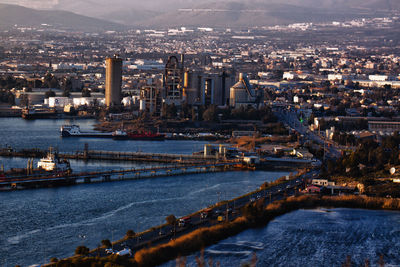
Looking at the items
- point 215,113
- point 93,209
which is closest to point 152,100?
point 215,113

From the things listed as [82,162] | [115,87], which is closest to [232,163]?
[82,162]

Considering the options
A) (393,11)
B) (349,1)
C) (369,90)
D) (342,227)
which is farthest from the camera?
(349,1)

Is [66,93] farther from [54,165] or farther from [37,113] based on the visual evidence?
[54,165]

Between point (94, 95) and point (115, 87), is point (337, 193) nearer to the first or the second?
point (115, 87)

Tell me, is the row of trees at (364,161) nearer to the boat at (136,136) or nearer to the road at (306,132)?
the road at (306,132)

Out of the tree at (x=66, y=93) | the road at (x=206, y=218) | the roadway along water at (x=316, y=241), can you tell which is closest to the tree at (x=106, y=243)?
the road at (x=206, y=218)

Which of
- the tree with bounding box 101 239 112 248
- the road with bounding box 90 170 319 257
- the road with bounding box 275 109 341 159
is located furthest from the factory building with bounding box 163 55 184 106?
the tree with bounding box 101 239 112 248

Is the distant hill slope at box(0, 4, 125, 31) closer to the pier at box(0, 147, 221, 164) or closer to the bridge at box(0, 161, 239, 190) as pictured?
the pier at box(0, 147, 221, 164)
